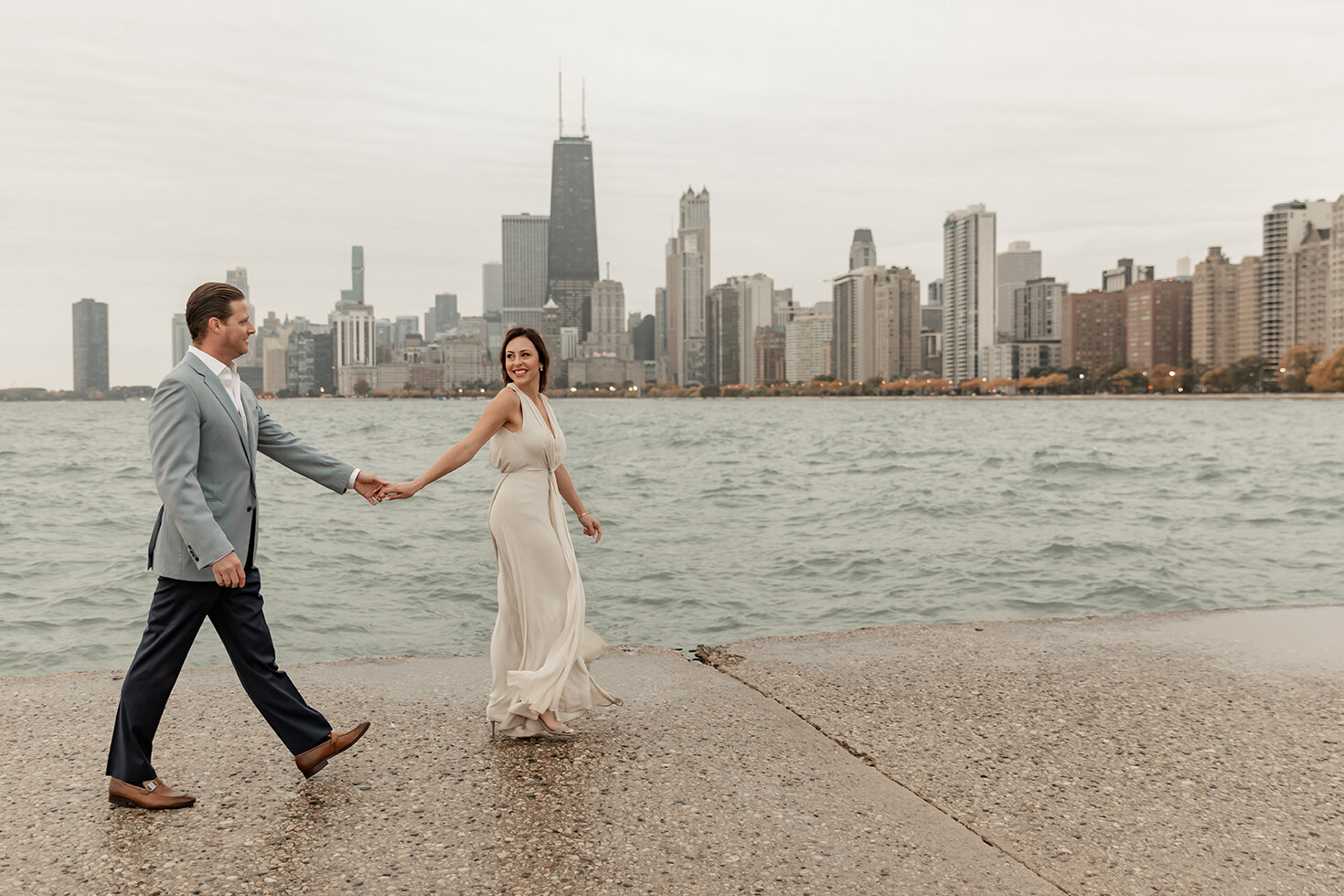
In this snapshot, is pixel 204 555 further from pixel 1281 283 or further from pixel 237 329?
pixel 1281 283

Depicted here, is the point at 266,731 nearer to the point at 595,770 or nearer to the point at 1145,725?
the point at 595,770

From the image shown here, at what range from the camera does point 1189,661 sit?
5648 mm

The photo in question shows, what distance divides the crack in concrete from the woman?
3.52 ft

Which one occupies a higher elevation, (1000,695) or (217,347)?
(217,347)

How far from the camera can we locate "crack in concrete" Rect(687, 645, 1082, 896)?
3.27 meters

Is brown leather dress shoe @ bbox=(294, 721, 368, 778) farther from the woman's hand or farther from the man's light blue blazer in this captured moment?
the woman's hand

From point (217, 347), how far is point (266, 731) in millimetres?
1828

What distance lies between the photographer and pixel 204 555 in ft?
11.1

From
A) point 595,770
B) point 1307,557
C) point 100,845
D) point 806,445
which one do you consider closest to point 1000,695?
point 595,770

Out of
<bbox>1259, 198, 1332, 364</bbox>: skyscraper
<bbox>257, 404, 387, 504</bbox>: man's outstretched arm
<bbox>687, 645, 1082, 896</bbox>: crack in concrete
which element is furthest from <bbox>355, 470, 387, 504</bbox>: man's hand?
<bbox>1259, 198, 1332, 364</bbox>: skyscraper

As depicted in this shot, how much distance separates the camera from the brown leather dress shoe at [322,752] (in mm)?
3756

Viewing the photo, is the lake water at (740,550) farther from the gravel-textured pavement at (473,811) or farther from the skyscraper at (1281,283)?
the skyscraper at (1281,283)

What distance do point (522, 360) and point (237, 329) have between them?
1208 millimetres

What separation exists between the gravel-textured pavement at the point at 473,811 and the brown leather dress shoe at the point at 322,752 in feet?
0.31
